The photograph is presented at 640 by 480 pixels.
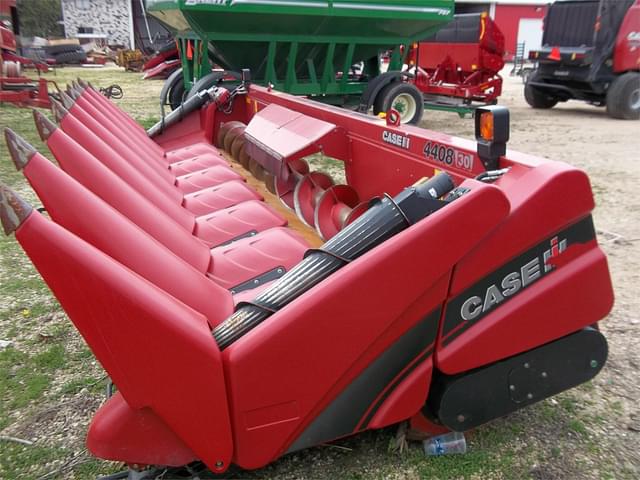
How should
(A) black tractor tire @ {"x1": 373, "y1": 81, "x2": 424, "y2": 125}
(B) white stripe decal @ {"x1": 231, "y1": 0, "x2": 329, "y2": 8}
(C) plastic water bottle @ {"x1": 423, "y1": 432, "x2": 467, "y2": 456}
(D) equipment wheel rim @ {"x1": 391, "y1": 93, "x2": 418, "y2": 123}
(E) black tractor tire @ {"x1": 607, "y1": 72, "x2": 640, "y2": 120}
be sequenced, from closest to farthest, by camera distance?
(C) plastic water bottle @ {"x1": 423, "y1": 432, "x2": 467, "y2": 456}, (B) white stripe decal @ {"x1": 231, "y1": 0, "x2": 329, "y2": 8}, (A) black tractor tire @ {"x1": 373, "y1": 81, "x2": 424, "y2": 125}, (D) equipment wheel rim @ {"x1": 391, "y1": 93, "x2": 418, "y2": 123}, (E) black tractor tire @ {"x1": 607, "y1": 72, "x2": 640, "y2": 120}

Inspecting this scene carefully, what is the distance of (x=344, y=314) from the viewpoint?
5.14 feet

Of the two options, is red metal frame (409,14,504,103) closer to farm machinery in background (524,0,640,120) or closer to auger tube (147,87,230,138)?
farm machinery in background (524,0,640,120)

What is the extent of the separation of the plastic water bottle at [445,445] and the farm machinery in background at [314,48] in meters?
4.62

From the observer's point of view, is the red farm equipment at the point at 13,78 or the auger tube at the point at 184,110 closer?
the auger tube at the point at 184,110

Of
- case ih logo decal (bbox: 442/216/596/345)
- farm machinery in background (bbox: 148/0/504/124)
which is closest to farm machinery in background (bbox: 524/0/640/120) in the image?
farm machinery in background (bbox: 148/0/504/124)

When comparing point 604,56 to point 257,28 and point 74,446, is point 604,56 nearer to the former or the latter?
point 257,28

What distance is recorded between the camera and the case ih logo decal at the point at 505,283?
1688 millimetres

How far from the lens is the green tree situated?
31.9 meters

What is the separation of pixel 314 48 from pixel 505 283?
645cm

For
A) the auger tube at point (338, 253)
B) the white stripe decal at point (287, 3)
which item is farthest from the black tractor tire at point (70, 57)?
the auger tube at point (338, 253)

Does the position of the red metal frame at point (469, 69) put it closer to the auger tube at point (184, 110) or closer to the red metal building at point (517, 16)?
the auger tube at point (184, 110)

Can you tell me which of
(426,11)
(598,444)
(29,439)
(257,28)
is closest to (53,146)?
(29,439)

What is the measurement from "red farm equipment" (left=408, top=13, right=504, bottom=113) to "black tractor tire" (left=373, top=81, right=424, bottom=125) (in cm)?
152

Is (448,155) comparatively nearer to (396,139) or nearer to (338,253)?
(396,139)
